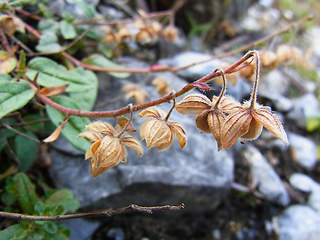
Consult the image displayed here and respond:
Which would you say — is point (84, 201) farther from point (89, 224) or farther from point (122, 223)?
point (122, 223)

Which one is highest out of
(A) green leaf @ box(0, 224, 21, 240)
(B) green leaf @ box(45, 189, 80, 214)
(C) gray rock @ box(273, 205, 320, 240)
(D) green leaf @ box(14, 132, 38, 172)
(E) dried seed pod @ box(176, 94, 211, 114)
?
(E) dried seed pod @ box(176, 94, 211, 114)

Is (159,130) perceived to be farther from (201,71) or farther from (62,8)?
(62,8)

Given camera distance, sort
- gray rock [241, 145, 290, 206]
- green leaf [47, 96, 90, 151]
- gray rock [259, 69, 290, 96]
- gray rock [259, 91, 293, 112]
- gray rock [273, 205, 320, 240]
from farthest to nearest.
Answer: gray rock [259, 69, 290, 96] < gray rock [259, 91, 293, 112] < gray rock [241, 145, 290, 206] < gray rock [273, 205, 320, 240] < green leaf [47, 96, 90, 151]

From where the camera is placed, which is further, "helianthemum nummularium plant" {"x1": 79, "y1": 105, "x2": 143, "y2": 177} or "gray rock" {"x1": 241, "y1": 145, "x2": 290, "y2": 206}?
"gray rock" {"x1": 241, "y1": 145, "x2": 290, "y2": 206}

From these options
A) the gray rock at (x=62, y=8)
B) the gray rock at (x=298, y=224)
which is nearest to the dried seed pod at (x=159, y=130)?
the gray rock at (x=298, y=224)

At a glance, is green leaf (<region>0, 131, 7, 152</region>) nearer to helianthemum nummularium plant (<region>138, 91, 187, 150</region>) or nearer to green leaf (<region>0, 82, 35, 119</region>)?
green leaf (<region>0, 82, 35, 119</region>)

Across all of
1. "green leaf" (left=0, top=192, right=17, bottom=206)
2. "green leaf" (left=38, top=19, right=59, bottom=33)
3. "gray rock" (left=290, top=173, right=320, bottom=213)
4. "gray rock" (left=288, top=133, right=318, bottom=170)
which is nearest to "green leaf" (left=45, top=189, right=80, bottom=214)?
"green leaf" (left=0, top=192, right=17, bottom=206)

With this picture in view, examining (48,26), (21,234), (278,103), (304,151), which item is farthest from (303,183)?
(48,26)
